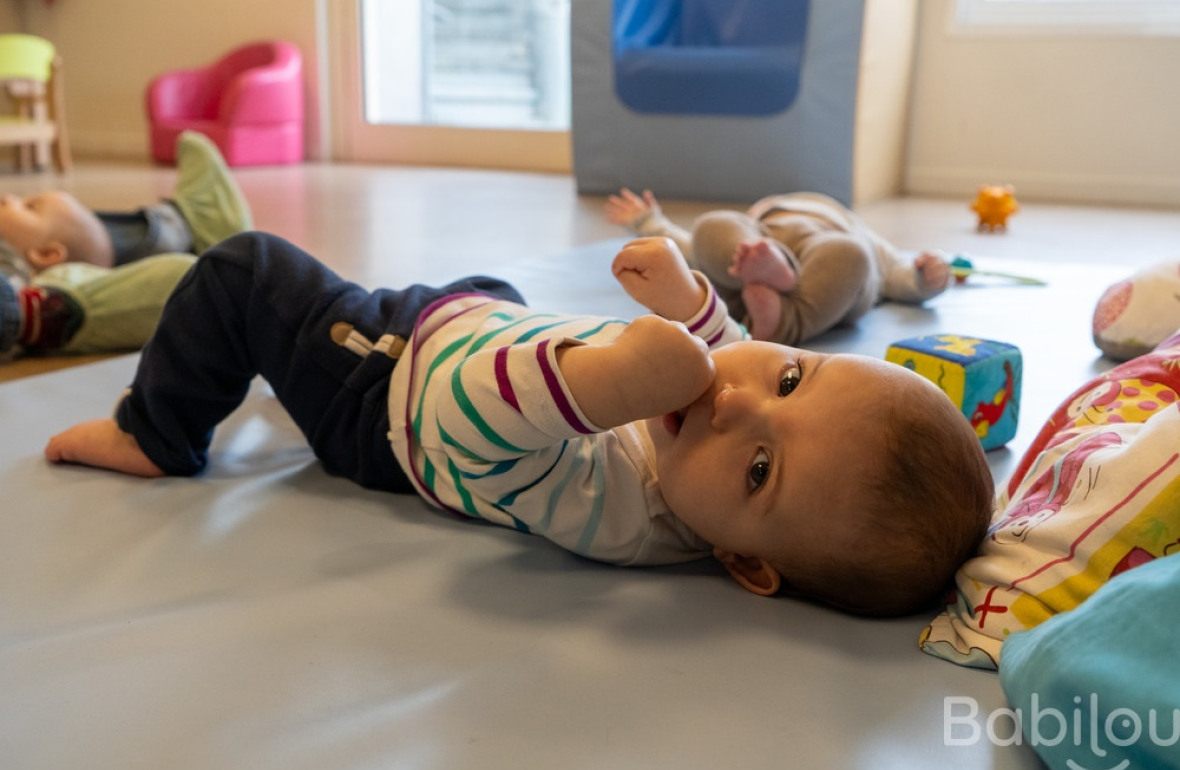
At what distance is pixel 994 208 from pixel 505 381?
105 inches

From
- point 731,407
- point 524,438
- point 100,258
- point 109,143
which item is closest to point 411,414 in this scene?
point 524,438

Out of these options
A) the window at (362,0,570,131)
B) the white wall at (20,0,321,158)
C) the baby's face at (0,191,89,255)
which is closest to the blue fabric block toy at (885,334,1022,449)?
the baby's face at (0,191,89,255)

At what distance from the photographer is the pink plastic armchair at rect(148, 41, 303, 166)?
14.9 feet

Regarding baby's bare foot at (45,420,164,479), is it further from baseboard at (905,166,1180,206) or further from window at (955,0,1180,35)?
window at (955,0,1180,35)

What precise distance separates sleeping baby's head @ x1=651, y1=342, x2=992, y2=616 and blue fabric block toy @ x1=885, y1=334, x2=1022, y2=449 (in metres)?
0.40

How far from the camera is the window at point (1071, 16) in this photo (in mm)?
3799

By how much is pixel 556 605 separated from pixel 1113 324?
1.13 m

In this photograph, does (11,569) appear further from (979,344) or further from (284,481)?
(979,344)

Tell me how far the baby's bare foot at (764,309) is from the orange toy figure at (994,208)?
172 cm

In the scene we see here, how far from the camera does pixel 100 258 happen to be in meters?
1.98

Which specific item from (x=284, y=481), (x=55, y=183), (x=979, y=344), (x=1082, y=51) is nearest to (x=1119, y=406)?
(x=979, y=344)

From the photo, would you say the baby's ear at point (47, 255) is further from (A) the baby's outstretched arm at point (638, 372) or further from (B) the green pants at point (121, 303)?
(A) the baby's outstretched arm at point (638, 372)

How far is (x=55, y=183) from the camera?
12.8 ft

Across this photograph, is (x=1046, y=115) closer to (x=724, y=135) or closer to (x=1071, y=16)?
(x=1071, y=16)
